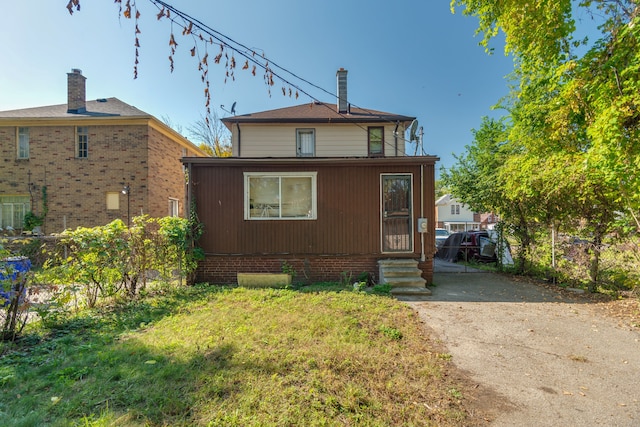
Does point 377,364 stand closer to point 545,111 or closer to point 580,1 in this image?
point 545,111

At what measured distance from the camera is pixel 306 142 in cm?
1288

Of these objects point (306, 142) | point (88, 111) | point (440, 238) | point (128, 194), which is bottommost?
point (440, 238)

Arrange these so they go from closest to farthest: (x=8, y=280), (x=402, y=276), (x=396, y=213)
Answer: (x=8, y=280) < (x=402, y=276) < (x=396, y=213)

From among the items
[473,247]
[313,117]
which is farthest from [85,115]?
[473,247]

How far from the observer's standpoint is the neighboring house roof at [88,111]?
472 inches

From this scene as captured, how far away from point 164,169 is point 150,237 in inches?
341

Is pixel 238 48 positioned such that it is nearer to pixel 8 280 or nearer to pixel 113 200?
pixel 8 280

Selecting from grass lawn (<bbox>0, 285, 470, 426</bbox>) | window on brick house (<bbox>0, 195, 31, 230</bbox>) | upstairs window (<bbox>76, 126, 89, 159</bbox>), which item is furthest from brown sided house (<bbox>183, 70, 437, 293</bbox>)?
window on brick house (<bbox>0, 195, 31, 230</bbox>)

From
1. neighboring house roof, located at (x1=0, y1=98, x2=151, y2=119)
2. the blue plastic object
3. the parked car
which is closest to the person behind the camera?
the blue plastic object

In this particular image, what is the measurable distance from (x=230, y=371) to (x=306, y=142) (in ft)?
36.4

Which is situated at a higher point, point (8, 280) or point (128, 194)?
point (128, 194)

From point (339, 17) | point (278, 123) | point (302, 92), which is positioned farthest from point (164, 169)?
point (302, 92)

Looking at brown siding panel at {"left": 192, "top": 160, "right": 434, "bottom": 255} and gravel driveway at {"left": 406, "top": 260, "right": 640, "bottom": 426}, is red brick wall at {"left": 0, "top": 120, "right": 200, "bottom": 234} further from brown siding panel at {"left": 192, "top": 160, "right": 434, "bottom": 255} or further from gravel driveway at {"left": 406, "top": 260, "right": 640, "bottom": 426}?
gravel driveway at {"left": 406, "top": 260, "right": 640, "bottom": 426}

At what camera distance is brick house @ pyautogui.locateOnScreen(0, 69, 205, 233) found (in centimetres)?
1189
